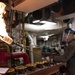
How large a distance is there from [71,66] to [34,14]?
156cm

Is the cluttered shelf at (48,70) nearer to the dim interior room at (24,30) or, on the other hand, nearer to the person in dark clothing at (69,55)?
the dim interior room at (24,30)

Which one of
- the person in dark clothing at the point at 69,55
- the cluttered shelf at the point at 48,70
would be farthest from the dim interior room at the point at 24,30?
the person in dark clothing at the point at 69,55

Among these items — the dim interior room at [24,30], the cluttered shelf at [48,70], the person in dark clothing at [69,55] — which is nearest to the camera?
the dim interior room at [24,30]

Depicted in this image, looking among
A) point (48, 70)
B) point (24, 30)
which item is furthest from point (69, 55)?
point (24, 30)

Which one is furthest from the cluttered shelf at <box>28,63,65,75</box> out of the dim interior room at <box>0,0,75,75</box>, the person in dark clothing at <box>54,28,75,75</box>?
the person in dark clothing at <box>54,28,75,75</box>

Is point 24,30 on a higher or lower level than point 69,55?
higher

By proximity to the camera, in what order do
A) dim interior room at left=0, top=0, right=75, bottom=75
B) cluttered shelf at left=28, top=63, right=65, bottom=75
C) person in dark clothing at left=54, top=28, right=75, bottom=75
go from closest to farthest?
dim interior room at left=0, top=0, right=75, bottom=75 → cluttered shelf at left=28, top=63, right=65, bottom=75 → person in dark clothing at left=54, top=28, right=75, bottom=75

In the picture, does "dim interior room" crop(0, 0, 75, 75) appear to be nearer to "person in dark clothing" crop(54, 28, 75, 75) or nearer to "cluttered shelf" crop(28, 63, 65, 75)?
"cluttered shelf" crop(28, 63, 65, 75)

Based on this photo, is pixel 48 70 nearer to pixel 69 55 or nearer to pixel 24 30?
pixel 69 55

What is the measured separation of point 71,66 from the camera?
2807 millimetres

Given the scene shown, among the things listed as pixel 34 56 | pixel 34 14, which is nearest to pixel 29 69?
pixel 34 56

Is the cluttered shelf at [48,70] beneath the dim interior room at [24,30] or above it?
beneath

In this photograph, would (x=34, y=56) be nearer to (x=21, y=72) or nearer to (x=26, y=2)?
(x=21, y=72)

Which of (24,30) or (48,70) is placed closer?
(48,70)
